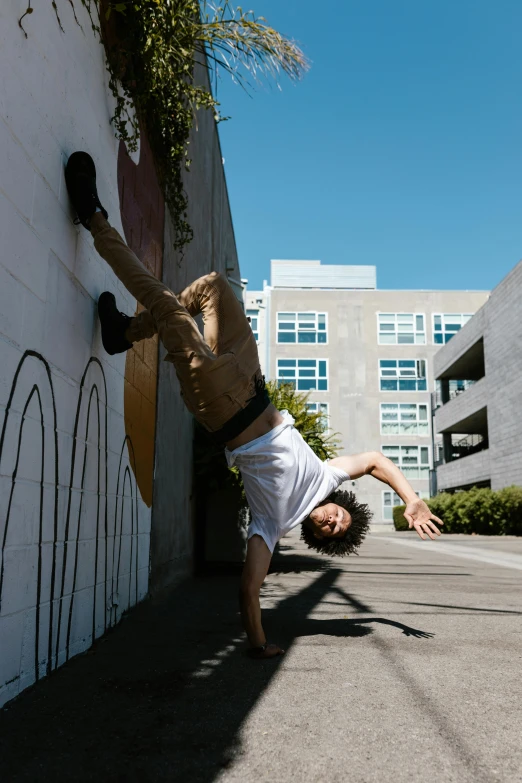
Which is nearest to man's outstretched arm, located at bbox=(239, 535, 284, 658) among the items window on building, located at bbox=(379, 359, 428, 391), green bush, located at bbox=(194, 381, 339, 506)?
green bush, located at bbox=(194, 381, 339, 506)

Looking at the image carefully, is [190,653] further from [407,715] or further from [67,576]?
[407,715]

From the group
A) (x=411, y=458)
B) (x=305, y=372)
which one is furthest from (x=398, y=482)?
(x=305, y=372)

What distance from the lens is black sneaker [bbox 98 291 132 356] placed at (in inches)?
135

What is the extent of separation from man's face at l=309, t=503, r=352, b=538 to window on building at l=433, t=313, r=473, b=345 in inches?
1646

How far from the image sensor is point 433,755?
6.66 feet

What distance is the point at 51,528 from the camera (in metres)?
2.72

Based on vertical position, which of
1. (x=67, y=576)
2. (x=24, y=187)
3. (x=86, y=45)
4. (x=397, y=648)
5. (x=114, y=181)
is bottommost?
(x=397, y=648)

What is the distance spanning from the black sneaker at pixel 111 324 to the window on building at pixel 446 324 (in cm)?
4244

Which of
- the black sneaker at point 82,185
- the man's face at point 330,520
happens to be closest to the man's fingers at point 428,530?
the man's face at point 330,520

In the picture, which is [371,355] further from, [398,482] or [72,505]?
[72,505]

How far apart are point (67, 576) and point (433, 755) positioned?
1.70 metres

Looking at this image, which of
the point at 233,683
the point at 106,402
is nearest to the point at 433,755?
the point at 233,683

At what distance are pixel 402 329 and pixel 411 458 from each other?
9007 mm

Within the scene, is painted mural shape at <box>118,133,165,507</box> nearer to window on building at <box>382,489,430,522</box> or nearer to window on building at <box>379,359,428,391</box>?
window on building at <box>382,489,430,522</box>
